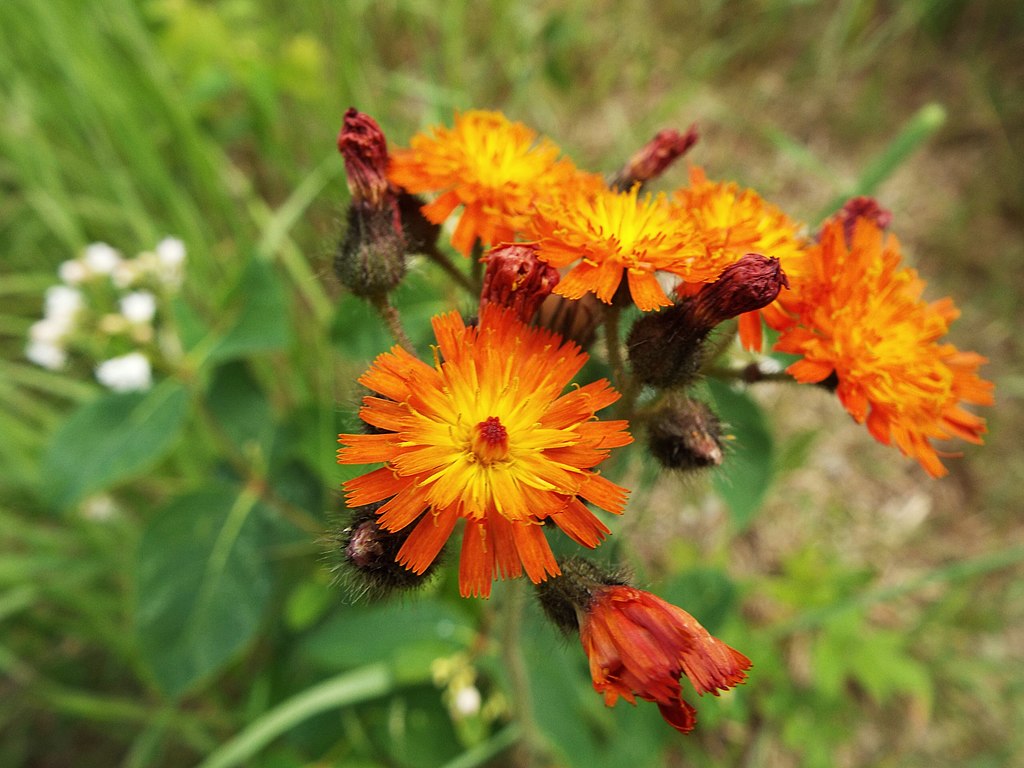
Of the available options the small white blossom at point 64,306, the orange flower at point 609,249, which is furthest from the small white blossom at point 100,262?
the orange flower at point 609,249

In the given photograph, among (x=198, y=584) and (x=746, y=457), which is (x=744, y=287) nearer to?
(x=746, y=457)

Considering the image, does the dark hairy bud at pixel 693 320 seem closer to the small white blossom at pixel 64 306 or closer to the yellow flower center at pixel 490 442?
the yellow flower center at pixel 490 442

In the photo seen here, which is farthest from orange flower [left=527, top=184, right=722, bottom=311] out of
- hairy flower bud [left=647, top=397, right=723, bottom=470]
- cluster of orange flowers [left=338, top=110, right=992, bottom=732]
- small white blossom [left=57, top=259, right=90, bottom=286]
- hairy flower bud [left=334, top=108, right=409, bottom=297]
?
small white blossom [left=57, top=259, right=90, bottom=286]

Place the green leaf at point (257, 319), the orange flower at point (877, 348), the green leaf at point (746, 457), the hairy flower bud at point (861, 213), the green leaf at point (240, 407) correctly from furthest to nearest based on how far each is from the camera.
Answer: the green leaf at point (240, 407) → the green leaf at point (257, 319) → the green leaf at point (746, 457) → the hairy flower bud at point (861, 213) → the orange flower at point (877, 348)

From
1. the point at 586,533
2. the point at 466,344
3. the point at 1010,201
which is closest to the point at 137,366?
the point at 466,344

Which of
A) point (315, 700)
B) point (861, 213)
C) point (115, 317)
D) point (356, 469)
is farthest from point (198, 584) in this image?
point (861, 213)

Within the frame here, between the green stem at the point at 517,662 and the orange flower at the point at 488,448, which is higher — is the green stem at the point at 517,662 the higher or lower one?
the lower one
